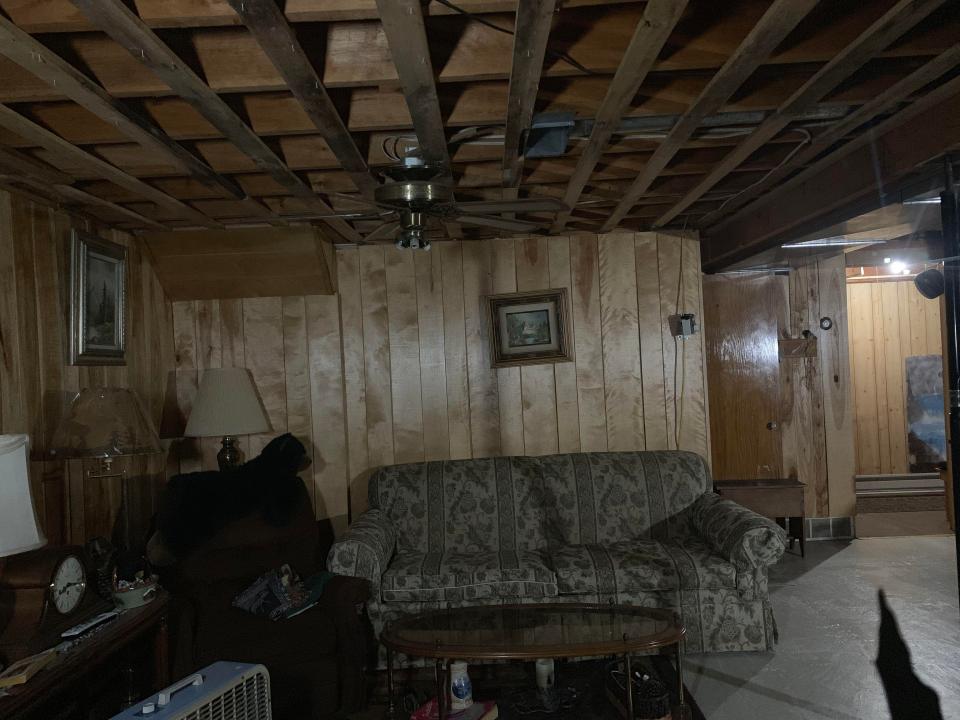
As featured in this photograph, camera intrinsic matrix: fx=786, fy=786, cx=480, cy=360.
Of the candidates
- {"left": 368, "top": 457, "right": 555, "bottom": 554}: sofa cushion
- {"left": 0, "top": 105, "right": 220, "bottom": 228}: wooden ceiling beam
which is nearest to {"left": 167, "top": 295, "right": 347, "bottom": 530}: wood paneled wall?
{"left": 368, "top": 457, "right": 555, "bottom": 554}: sofa cushion

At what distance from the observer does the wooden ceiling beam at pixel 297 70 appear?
1.63 metres

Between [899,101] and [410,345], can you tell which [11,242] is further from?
[899,101]

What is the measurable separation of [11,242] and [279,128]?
4.24ft

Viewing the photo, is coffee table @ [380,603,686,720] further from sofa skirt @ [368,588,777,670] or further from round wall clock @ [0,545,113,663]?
round wall clock @ [0,545,113,663]

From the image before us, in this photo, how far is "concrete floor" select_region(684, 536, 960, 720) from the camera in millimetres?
2959

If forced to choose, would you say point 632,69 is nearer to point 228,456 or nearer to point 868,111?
point 868,111

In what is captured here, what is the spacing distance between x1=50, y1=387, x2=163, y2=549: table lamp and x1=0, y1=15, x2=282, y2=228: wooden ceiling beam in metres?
0.91

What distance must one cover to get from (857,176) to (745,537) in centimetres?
157

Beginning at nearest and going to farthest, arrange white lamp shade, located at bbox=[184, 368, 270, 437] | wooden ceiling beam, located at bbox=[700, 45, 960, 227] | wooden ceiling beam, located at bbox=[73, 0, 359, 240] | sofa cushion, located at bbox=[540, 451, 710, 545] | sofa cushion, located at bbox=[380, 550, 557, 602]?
wooden ceiling beam, located at bbox=[73, 0, 359, 240], wooden ceiling beam, located at bbox=[700, 45, 960, 227], sofa cushion, located at bbox=[380, 550, 557, 602], white lamp shade, located at bbox=[184, 368, 270, 437], sofa cushion, located at bbox=[540, 451, 710, 545]

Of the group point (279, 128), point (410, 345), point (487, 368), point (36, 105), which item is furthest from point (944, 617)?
point (36, 105)

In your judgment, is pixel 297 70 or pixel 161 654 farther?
pixel 161 654

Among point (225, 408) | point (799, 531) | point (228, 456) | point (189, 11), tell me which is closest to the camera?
point (189, 11)

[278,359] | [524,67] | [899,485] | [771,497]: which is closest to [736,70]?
[524,67]

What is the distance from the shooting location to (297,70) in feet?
6.31
